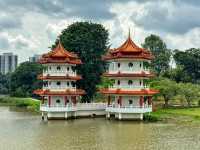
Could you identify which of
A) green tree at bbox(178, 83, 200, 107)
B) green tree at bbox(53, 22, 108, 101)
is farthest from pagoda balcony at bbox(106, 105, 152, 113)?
green tree at bbox(53, 22, 108, 101)

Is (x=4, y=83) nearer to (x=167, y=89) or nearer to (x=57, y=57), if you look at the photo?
(x=57, y=57)

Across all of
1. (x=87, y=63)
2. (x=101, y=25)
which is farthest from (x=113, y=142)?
(x=101, y=25)

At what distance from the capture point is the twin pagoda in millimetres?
52812

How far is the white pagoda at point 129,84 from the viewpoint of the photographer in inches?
2066

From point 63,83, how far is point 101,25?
1918 cm

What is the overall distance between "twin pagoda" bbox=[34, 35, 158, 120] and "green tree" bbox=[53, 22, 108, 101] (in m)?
9.65

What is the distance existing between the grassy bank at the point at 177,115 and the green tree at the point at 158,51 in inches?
1489

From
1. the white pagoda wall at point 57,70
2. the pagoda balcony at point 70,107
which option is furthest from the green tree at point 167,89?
the white pagoda wall at point 57,70

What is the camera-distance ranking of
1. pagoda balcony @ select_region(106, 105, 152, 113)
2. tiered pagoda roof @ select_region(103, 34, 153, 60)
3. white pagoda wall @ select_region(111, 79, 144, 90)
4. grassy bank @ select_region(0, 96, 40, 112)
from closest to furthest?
pagoda balcony @ select_region(106, 105, 152, 113) < tiered pagoda roof @ select_region(103, 34, 153, 60) < white pagoda wall @ select_region(111, 79, 144, 90) < grassy bank @ select_region(0, 96, 40, 112)

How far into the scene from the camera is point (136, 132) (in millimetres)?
41406

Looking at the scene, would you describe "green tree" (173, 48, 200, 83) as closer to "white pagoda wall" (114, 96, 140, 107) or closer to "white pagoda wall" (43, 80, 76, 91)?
"white pagoda wall" (114, 96, 140, 107)

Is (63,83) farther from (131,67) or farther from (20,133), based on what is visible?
(20,133)

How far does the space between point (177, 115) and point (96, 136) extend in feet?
52.9

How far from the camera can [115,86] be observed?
54438 millimetres
